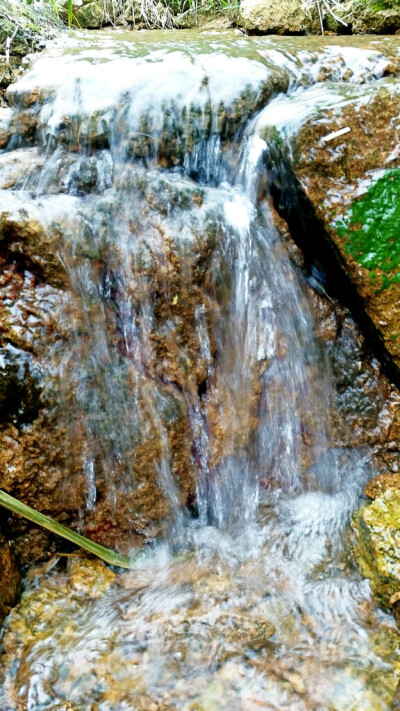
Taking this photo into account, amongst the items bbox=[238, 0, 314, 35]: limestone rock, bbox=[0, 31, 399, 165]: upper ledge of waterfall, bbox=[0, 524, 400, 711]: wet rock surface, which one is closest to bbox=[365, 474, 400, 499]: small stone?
bbox=[0, 524, 400, 711]: wet rock surface

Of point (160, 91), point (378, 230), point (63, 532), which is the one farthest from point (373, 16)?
point (63, 532)

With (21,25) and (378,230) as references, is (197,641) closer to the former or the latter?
(378,230)

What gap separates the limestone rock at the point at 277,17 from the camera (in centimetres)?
510

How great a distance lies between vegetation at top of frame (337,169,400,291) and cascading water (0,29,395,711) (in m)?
0.43

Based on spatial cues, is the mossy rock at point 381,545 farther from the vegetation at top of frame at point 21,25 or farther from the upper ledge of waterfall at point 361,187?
the vegetation at top of frame at point 21,25

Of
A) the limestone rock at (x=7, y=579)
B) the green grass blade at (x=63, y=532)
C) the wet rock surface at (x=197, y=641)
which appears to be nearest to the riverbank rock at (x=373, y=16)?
the wet rock surface at (x=197, y=641)

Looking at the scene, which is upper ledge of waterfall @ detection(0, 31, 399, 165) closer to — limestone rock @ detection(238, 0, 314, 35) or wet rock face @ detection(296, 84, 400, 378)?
wet rock face @ detection(296, 84, 400, 378)

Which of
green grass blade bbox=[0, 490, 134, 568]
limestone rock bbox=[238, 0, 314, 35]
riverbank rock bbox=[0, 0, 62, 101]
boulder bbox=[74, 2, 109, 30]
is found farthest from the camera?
boulder bbox=[74, 2, 109, 30]

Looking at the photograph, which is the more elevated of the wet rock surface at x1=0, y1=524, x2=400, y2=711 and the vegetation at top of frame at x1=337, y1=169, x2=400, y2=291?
the vegetation at top of frame at x1=337, y1=169, x2=400, y2=291

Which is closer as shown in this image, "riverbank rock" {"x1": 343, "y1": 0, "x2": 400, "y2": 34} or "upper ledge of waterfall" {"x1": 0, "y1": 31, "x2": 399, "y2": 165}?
"upper ledge of waterfall" {"x1": 0, "y1": 31, "x2": 399, "y2": 165}

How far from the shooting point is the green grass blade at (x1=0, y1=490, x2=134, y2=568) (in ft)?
8.24

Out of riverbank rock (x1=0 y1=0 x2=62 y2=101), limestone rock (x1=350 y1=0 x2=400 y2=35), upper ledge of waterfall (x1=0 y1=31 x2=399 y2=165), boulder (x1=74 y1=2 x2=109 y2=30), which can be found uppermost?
boulder (x1=74 y1=2 x2=109 y2=30)

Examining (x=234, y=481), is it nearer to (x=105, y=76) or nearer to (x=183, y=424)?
(x=183, y=424)

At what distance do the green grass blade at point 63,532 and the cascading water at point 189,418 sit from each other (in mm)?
129
